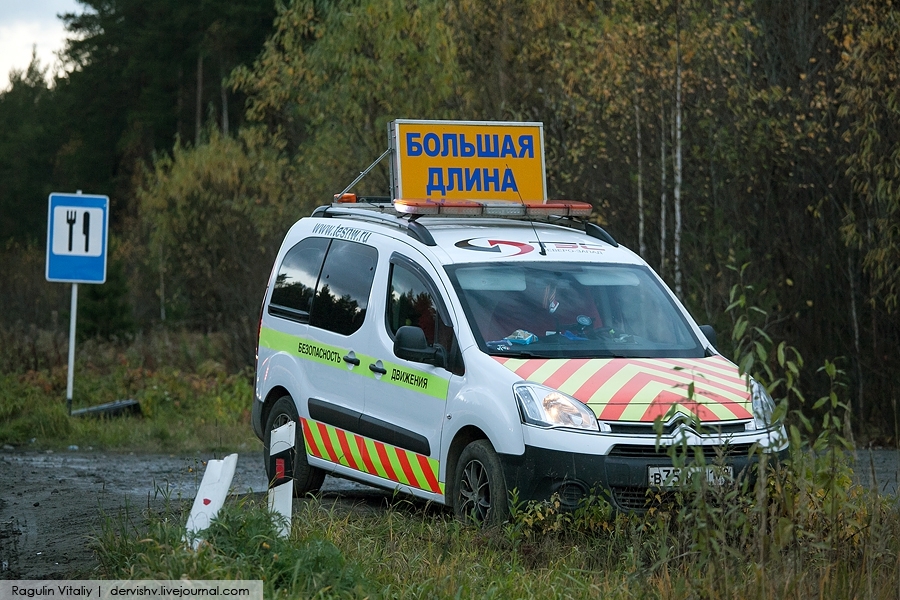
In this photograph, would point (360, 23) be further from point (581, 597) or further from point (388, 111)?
point (581, 597)

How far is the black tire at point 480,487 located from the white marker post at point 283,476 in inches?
42.9

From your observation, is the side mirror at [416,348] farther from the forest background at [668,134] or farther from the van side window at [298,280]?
the forest background at [668,134]

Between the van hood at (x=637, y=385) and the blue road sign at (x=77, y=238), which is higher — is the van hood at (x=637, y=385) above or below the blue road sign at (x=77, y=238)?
below

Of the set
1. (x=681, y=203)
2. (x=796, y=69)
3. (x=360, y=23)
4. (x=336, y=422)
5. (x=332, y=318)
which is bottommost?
(x=336, y=422)

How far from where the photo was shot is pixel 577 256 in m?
8.22

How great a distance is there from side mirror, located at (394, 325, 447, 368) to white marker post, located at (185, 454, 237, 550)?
1.80 meters

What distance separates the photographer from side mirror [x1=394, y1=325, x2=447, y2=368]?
7.43 m

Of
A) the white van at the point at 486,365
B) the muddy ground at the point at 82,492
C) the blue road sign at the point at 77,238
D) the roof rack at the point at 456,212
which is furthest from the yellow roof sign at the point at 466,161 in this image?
the blue road sign at the point at 77,238

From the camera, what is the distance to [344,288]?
28.8 feet

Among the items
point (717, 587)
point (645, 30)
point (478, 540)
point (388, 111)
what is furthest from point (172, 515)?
point (388, 111)

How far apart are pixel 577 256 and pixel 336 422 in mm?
1980

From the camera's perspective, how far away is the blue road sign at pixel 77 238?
14.6 m

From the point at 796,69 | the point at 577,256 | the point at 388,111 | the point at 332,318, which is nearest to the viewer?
the point at 577,256

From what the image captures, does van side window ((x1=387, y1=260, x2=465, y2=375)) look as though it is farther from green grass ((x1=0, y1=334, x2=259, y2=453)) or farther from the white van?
green grass ((x1=0, y1=334, x2=259, y2=453))
